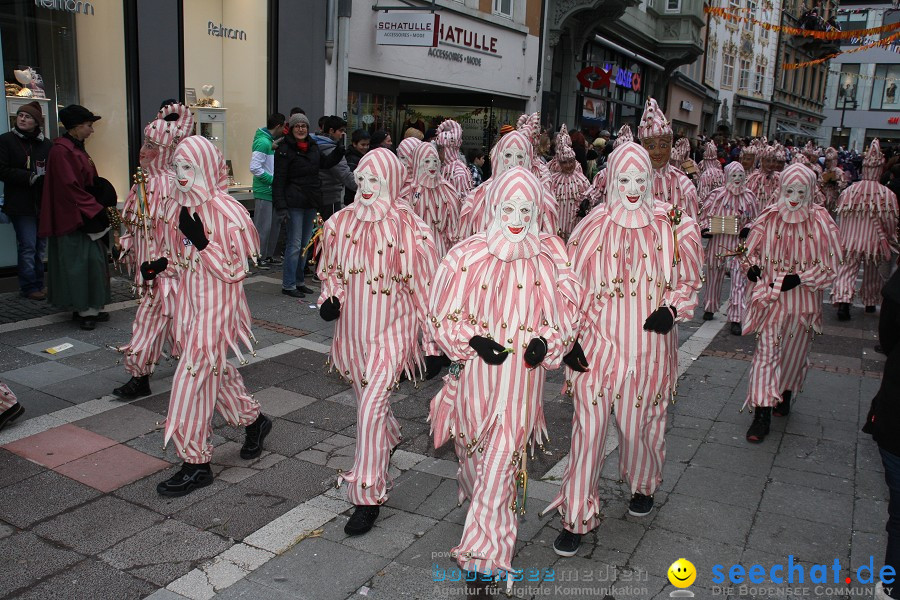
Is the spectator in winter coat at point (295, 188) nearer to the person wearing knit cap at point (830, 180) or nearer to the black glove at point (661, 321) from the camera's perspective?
the black glove at point (661, 321)

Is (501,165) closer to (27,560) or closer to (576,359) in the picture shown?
(576,359)

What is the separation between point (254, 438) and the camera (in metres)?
5.45

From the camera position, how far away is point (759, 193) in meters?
11.0

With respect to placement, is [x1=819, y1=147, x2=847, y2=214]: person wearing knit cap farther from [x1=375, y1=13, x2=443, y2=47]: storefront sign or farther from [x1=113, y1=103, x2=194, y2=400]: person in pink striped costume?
[x1=113, y1=103, x2=194, y2=400]: person in pink striped costume

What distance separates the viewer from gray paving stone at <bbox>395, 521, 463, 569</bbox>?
4.20 metres

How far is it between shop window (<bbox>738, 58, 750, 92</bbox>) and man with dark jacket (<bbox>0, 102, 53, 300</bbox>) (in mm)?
40604

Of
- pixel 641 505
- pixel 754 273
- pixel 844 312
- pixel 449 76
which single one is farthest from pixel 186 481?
pixel 449 76

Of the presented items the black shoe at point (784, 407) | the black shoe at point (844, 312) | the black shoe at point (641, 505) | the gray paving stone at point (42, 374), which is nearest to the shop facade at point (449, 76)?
the black shoe at point (844, 312)

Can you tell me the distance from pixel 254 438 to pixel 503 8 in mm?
16724

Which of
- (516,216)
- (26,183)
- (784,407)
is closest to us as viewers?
(516,216)

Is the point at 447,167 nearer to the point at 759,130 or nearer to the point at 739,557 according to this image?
the point at 739,557

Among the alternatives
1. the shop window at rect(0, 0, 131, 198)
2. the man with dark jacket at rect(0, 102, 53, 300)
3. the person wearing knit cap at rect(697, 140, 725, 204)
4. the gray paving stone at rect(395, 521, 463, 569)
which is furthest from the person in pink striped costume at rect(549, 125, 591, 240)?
A: the gray paving stone at rect(395, 521, 463, 569)

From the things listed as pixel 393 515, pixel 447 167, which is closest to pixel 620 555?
pixel 393 515

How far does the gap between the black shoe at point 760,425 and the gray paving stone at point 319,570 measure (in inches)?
129
